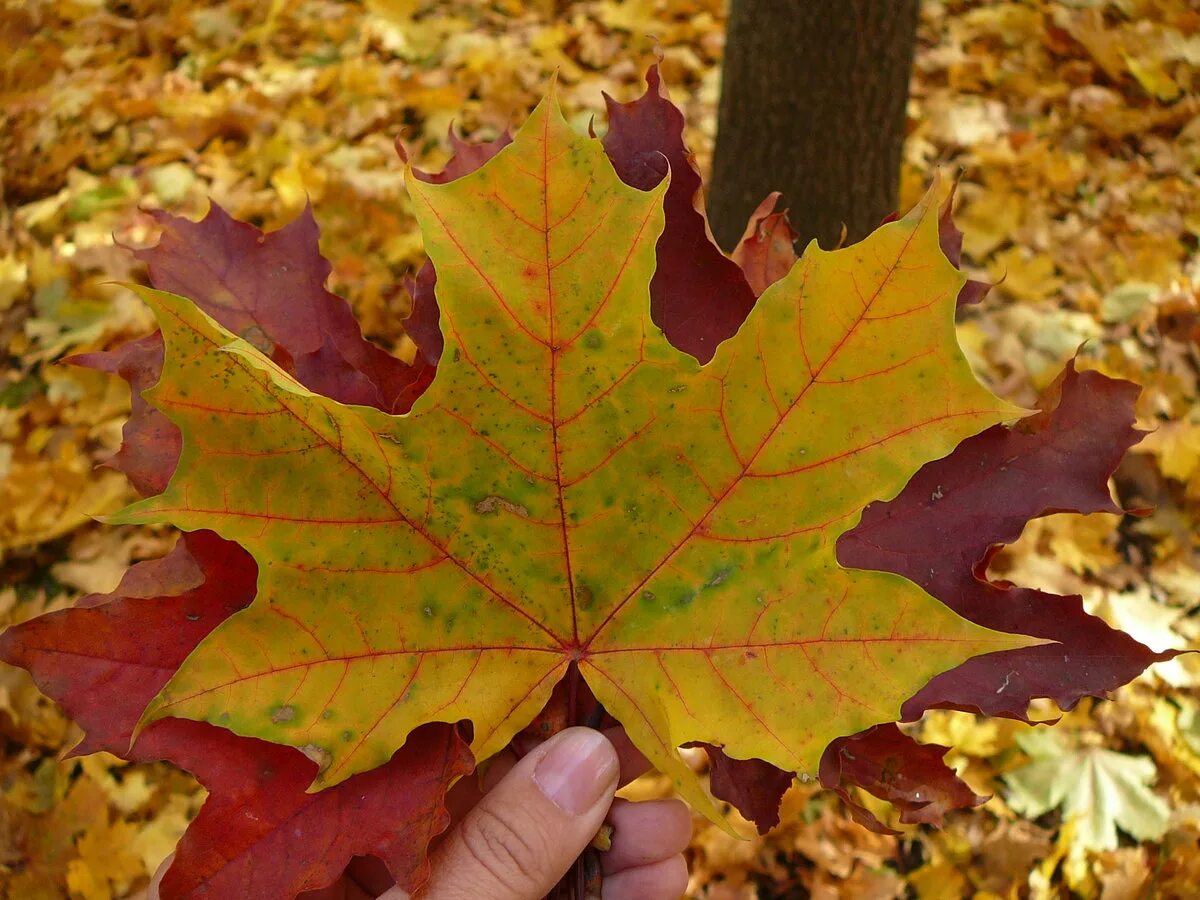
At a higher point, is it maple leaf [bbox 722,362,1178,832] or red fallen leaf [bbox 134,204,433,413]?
red fallen leaf [bbox 134,204,433,413]

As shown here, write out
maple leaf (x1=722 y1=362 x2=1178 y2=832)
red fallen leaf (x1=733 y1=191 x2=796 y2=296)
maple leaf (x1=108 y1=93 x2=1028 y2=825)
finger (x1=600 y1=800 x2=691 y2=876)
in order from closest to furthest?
maple leaf (x1=108 y1=93 x2=1028 y2=825), maple leaf (x1=722 y1=362 x2=1178 y2=832), red fallen leaf (x1=733 y1=191 x2=796 y2=296), finger (x1=600 y1=800 x2=691 y2=876)

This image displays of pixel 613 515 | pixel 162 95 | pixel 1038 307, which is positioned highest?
pixel 613 515

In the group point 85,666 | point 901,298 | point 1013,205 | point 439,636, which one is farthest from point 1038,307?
point 85,666

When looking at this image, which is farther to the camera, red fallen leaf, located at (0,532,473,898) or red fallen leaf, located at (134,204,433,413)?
red fallen leaf, located at (134,204,433,413)

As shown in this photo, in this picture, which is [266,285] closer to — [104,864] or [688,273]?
[688,273]

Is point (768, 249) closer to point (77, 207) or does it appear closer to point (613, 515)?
point (613, 515)

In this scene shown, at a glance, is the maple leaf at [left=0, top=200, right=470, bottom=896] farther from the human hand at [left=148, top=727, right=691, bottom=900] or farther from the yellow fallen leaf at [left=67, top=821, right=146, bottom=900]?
the yellow fallen leaf at [left=67, top=821, right=146, bottom=900]

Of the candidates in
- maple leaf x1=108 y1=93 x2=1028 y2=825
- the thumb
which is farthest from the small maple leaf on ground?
the thumb
